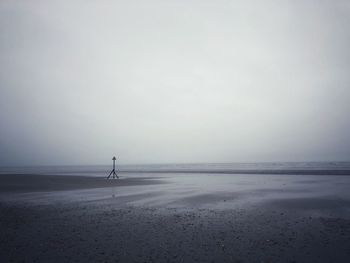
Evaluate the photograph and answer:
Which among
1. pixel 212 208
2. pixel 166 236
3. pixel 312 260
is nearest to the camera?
pixel 312 260

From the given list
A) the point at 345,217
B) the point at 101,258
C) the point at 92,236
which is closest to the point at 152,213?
the point at 92,236

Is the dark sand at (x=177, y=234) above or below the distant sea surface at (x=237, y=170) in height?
above

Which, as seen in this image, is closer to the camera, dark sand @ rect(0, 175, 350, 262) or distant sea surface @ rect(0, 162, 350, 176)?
dark sand @ rect(0, 175, 350, 262)

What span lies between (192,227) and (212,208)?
4.31 meters

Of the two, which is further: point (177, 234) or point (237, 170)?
point (237, 170)

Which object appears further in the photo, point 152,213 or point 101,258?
point 152,213

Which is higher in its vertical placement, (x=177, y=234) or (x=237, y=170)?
(x=177, y=234)

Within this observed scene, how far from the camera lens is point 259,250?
720cm

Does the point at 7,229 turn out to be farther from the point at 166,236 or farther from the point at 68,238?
the point at 166,236

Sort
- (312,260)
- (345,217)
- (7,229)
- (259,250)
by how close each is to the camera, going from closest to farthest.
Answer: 1. (312,260)
2. (259,250)
3. (7,229)
4. (345,217)

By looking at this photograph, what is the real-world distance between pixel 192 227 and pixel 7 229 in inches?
283

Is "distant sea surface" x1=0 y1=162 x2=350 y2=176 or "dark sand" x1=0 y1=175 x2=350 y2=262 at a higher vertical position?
"dark sand" x1=0 y1=175 x2=350 y2=262

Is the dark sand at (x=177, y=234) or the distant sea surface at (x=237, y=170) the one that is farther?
the distant sea surface at (x=237, y=170)

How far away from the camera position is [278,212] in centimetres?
1255
